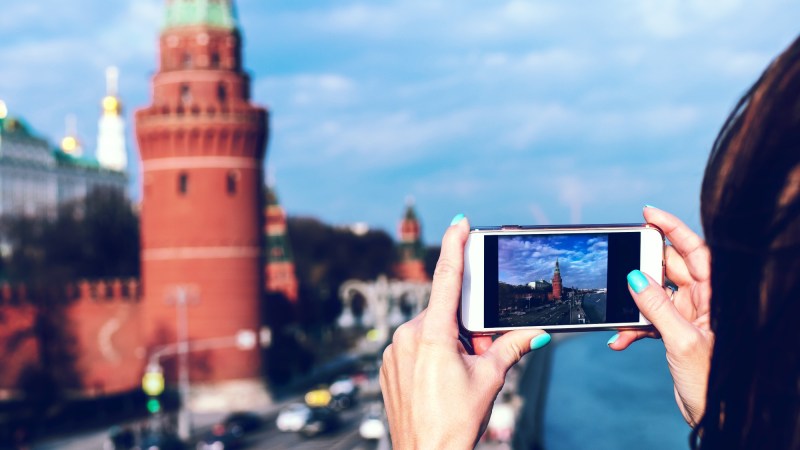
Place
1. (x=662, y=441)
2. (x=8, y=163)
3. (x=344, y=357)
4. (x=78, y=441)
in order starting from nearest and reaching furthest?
1. (x=78, y=441)
2. (x=662, y=441)
3. (x=344, y=357)
4. (x=8, y=163)

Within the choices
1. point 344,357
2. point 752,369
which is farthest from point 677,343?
point 344,357

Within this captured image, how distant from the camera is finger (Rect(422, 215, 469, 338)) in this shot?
2.44m

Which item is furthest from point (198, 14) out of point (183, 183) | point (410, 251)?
point (410, 251)

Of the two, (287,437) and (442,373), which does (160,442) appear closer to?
(287,437)

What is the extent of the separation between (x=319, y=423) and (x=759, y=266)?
29.4 m

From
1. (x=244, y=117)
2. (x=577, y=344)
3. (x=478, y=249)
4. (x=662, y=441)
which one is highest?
(x=244, y=117)

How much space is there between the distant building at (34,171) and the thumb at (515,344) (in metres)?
97.0

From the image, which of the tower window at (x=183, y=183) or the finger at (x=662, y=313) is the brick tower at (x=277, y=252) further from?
the finger at (x=662, y=313)

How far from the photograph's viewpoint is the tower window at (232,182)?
131ft

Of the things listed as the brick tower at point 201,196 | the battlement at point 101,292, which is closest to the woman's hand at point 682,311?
the brick tower at point 201,196

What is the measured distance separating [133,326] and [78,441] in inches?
371

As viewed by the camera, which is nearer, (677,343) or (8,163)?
(677,343)

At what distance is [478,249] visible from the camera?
288 centimetres

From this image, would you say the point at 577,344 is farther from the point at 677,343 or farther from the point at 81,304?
the point at 677,343
